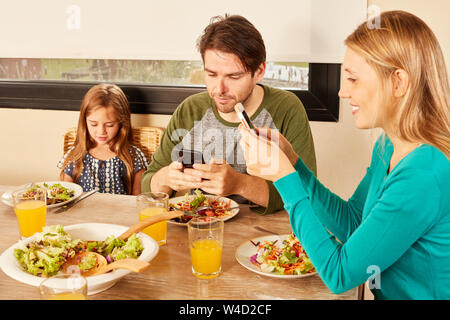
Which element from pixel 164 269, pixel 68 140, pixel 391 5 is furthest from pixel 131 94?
pixel 164 269

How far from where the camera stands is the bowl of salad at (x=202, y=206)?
1.42 meters

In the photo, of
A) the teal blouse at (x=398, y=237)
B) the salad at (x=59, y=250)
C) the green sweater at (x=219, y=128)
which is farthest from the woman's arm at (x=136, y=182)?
the teal blouse at (x=398, y=237)

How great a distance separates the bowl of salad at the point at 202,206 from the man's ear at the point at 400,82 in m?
0.64

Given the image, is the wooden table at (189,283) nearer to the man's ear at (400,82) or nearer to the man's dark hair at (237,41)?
the man's ear at (400,82)

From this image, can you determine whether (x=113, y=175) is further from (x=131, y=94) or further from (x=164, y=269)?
(x=164, y=269)

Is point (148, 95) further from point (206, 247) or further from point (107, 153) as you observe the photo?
point (206, 247)

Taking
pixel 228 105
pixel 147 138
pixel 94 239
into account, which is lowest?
pixel 94 239

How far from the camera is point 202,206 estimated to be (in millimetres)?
1556

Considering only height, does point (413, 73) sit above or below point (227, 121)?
above

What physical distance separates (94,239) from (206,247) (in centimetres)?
36

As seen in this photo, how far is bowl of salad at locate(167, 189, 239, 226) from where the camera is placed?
55.8 inches

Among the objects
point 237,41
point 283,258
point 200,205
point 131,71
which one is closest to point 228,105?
point 237,41

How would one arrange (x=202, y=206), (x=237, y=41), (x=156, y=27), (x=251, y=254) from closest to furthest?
1. (x=251, y=254)
2. (x=202, y=206)
3. (x=237, y=41)
4. (x=156, y=27)
